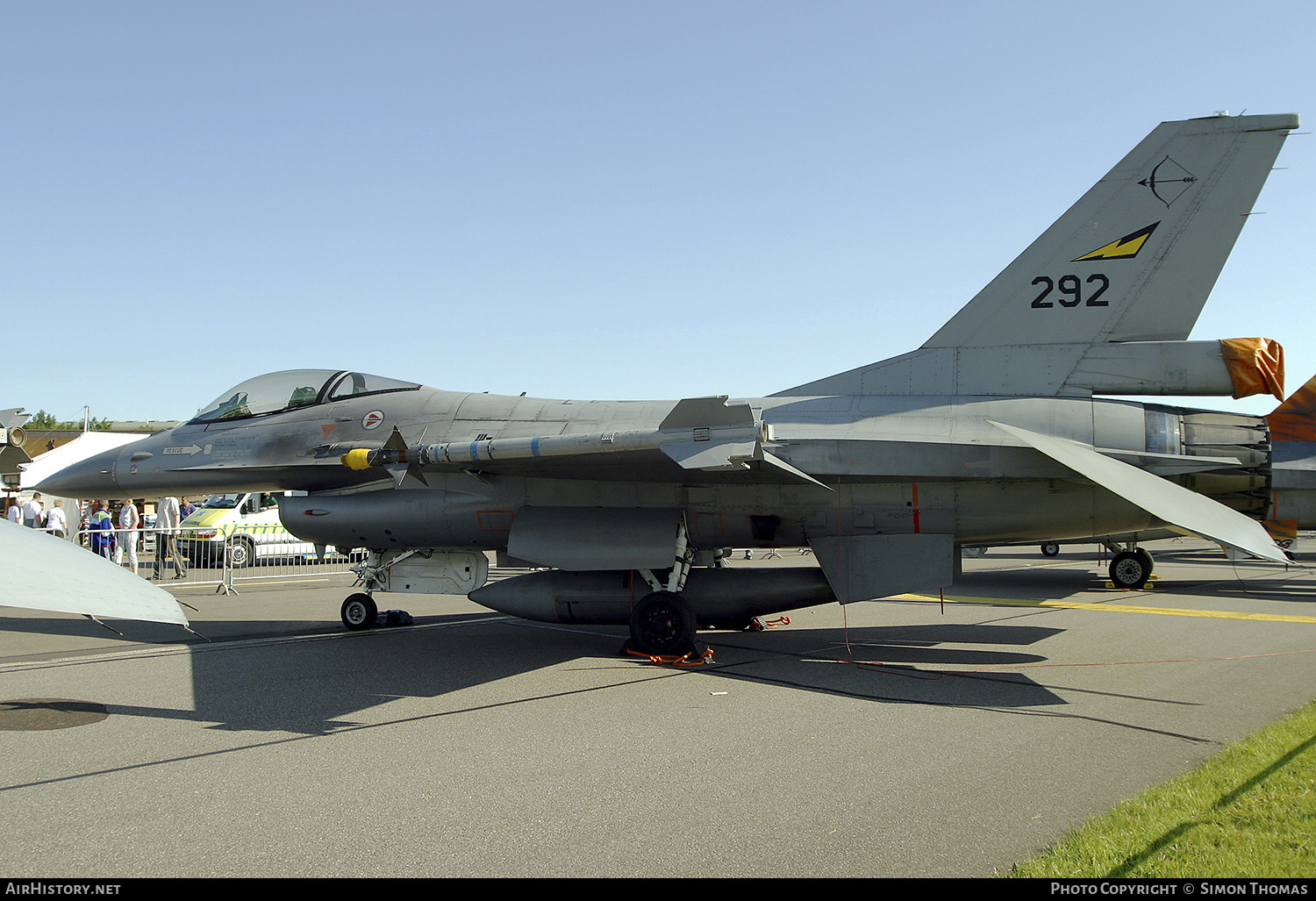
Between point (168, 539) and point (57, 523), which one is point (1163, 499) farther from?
point (57, 523)

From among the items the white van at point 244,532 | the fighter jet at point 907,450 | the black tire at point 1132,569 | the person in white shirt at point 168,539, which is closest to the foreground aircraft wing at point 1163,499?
the fighter jet at point 907,450

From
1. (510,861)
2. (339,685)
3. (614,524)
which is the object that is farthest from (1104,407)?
(339,685)

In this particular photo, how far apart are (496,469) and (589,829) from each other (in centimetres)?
501

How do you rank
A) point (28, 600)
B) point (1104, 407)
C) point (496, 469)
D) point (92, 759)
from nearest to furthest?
point (28, 600) → point (92, 759) → point (1104, 407) → point (496, 469)

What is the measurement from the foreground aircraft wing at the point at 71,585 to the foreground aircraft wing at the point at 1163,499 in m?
5.90

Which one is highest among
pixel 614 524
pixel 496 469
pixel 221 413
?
pixel 221 413

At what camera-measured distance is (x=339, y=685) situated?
718 centimetres

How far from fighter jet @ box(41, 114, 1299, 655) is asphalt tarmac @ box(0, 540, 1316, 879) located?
3.28 feet

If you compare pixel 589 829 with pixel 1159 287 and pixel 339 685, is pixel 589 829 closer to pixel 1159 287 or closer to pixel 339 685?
pixel 339 685

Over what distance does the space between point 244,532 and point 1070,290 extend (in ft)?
66.5

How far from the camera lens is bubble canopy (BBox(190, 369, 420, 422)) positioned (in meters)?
10.4

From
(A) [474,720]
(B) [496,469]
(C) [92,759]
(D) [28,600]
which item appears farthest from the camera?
(B) [496,469]

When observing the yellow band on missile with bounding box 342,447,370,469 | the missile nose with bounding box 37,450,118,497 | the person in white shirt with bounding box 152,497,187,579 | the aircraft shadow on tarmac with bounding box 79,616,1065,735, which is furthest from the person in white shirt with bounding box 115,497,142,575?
the yellow band on missile with bounding box 342,447,370,469

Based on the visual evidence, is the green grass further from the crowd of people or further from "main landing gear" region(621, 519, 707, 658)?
the crowd of people
